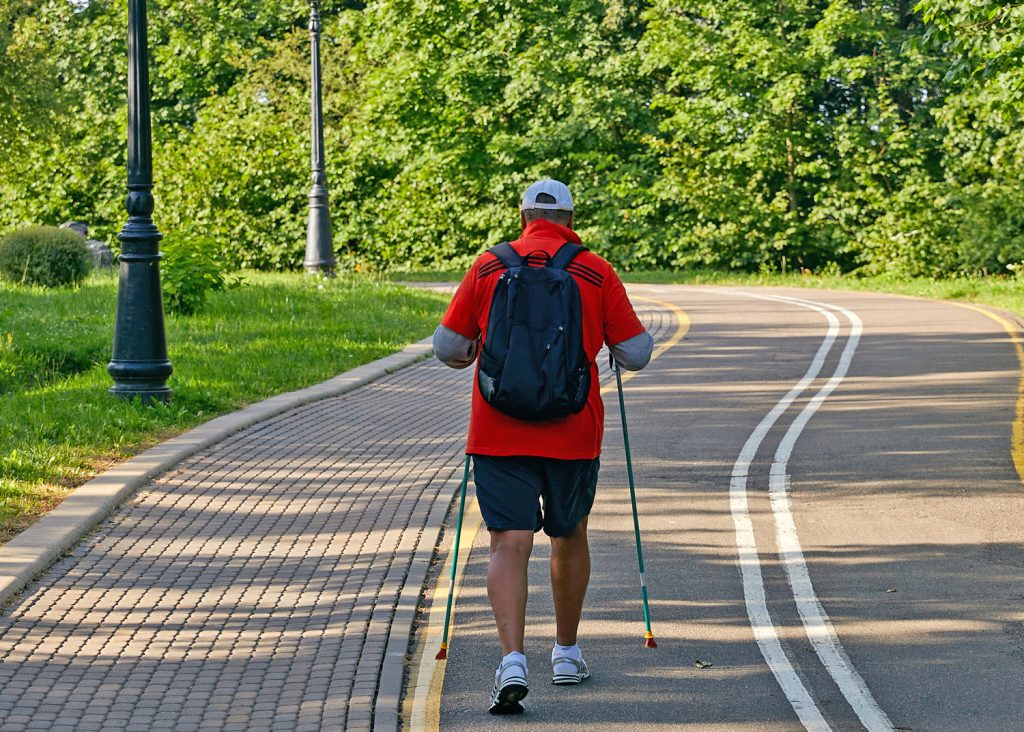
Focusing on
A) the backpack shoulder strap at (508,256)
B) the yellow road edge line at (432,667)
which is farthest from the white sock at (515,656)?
the backpack shoulder strap at (508,256)

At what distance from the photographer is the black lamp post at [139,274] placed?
1235 centimetres

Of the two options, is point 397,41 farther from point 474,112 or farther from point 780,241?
point 780,241

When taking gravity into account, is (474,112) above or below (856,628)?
above

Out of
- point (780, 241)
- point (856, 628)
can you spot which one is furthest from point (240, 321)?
point (780, 241)

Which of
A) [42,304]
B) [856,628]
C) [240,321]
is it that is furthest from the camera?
[42,304]

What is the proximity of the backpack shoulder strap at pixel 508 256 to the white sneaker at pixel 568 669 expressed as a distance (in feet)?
5.04

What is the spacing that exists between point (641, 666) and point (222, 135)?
116 feet

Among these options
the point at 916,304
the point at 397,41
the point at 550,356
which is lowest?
the point at 916,304

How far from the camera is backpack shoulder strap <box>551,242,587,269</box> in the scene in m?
5.54

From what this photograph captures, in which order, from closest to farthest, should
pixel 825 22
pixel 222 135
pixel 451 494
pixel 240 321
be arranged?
pixel 451 494
pixel 240 321
pixel 825 22
pixel 222 135

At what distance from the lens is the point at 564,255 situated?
556 cm

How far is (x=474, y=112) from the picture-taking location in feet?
134

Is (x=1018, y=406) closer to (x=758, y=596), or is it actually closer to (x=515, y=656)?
(x=758, y=596)

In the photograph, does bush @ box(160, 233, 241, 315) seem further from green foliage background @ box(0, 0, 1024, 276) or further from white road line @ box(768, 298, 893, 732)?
green foliage background @ box(0, 0, 1024, 276)
